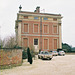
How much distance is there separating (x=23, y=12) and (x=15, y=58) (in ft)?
96.9

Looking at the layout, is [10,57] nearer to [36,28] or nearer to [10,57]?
[10,57]

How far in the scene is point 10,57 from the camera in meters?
14.2

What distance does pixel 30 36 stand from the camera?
42531 millimetres

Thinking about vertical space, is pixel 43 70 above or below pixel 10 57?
below

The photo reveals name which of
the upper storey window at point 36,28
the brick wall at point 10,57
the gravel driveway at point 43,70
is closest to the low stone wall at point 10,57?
the brick wall at point 10,57

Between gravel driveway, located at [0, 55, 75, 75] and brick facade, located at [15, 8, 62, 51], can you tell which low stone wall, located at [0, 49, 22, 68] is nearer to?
gravel driveway, located at [0, 55, 75, 75]

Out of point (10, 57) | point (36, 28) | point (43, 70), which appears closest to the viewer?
point (43, 70)

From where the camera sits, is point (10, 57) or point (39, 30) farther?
point (39, 30)

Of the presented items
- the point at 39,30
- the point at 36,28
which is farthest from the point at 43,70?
the point at 36,28

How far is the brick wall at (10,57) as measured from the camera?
13.6 meters

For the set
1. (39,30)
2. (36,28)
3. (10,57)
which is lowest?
(10,57)

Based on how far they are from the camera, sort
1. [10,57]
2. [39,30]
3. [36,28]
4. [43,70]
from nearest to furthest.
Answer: [43,70] < [10,57] < [39,30] < [36,28]

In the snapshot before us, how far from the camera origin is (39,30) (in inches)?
1710

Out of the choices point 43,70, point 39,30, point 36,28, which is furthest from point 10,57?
Result: point 36,28
